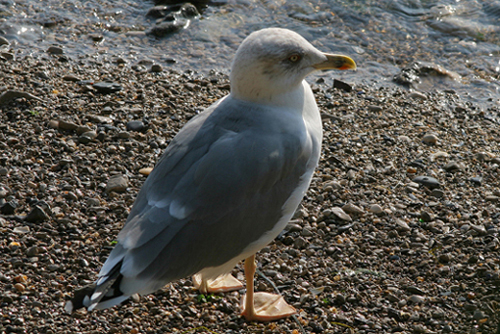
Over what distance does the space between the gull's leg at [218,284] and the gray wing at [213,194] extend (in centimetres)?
66

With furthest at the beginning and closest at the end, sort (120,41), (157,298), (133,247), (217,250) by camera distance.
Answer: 1. (120,41)
2. (157,298)
3. (217,250)
4. (133,247)

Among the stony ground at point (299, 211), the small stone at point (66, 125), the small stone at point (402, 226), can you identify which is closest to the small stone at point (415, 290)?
the stony ground at point (299, 211)

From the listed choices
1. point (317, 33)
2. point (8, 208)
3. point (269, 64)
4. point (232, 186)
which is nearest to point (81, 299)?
point (232, 186)

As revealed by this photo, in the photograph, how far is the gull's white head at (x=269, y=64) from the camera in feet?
12.8

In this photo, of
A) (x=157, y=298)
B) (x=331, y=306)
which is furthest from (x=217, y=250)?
(x=331, y=306)

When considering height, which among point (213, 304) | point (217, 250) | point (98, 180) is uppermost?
point (217, 250)

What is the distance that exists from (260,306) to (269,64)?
175cm

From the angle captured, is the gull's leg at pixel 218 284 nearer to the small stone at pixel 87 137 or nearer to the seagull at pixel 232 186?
the seagull at pixel 232 186

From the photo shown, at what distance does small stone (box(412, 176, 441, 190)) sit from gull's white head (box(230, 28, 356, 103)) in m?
2.03

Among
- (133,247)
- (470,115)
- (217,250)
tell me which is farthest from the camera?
(470,115)

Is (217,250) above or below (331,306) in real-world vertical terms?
above

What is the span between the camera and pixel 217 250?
3652 millimetres

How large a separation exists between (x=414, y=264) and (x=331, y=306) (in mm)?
855

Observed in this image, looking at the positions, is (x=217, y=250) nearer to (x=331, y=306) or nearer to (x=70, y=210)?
(x=331, y=306)
